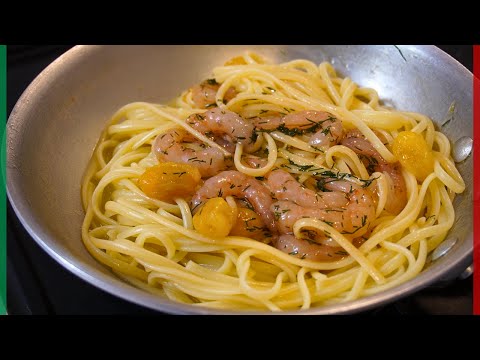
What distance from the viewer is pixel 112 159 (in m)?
4.04

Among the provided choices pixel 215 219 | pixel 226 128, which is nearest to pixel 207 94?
pixel 226 128

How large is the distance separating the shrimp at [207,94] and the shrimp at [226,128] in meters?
0.53

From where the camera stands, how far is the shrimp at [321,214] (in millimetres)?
Answer: 3211

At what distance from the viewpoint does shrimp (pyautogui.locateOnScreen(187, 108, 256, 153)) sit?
12.2 ft

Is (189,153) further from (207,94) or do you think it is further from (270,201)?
(207,94)

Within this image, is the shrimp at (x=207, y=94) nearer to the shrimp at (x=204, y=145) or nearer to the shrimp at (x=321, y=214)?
the shrimp at (x=204, y=145)

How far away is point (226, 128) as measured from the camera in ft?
12.2

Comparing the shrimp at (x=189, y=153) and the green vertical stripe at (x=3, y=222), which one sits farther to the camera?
the shrimp at (x=189, y=153)

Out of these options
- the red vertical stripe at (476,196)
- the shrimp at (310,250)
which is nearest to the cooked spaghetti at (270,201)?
the shrimp at (310,250)

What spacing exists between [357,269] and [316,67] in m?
2.18

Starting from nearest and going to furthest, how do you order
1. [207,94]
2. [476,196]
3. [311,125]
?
1. [476,196]
2. [311,125]
3. [207,94]

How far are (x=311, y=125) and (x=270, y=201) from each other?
2.54ft

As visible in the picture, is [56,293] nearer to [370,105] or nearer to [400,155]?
[400,155]

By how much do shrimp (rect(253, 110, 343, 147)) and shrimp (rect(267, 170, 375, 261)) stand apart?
0.48 m
